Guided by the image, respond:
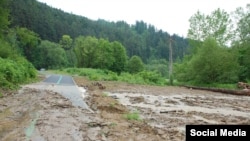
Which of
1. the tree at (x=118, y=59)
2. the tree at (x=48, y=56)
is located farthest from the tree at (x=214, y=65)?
the tree at (x=48, y=56)

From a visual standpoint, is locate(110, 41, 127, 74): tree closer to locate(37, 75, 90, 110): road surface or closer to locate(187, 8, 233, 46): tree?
locate(187, 8, 233, 46): tree

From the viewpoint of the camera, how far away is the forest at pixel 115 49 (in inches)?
1406

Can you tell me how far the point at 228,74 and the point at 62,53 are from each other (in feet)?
276

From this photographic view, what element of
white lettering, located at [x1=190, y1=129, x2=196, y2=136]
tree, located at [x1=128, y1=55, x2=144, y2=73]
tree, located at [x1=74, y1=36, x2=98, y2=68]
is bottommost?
white lettering, located at [x1=190, y1=129, x2=196, y2=136]

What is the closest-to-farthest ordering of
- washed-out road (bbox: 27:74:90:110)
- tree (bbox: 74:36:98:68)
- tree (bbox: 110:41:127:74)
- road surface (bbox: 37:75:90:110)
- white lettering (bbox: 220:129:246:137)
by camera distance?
white lettering (bbox: 220:129:246:137)
road surface (bbox: 37:75:90:110)
washed-out road (bbox: 27:74:90:110)
tree (bbox: 110:41:127:74)
tree (bbox: 74:36:98:68)

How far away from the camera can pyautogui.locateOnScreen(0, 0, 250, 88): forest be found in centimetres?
3572

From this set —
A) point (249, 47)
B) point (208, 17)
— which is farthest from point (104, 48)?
point (249, 47)

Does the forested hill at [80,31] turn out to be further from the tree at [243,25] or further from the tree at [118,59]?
the tree at [243,25]

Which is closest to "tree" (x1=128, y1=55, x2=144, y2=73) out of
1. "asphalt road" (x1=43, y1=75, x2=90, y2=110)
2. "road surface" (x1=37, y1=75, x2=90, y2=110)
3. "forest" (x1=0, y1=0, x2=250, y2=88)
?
"forest" (x1=0, y1=0, x2=250, y2=88)

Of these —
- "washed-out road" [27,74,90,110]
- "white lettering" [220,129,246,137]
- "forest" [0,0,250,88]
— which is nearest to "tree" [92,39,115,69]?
"forest" [0,0,250,88]

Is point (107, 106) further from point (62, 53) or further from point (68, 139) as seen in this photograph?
point (62, 53)

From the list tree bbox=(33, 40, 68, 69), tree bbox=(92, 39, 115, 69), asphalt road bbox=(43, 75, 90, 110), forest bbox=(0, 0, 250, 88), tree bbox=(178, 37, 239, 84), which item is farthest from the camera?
tree bbox=(33, 40, 68, 69)

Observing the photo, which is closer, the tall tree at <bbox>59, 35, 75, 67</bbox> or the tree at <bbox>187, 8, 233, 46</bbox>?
the tree at <bbox>187, 8, 233, 46</bbox>

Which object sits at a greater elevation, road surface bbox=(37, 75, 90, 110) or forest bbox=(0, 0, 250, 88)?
forest bbox=(0, 0, 250, 88)
